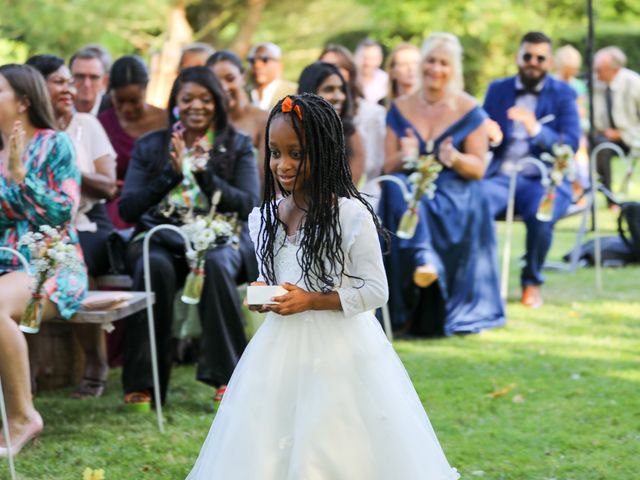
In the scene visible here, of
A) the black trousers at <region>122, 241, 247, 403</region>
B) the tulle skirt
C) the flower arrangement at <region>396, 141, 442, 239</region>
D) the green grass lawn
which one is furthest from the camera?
the flower arrangement at <region>396, 141, 442, 239</region>

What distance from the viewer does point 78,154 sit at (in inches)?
290

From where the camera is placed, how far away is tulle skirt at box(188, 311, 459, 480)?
420cm

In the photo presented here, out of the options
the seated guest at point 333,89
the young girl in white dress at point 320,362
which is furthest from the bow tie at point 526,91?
the young girl in white dress at point 320,362

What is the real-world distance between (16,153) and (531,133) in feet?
16.8

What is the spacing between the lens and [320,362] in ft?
14.2

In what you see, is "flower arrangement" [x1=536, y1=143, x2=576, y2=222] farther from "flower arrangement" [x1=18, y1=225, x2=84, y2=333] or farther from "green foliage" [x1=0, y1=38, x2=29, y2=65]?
"green foliage" [x1=0, y1=38, x2=29, y2=65]

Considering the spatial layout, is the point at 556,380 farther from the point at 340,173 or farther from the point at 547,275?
the point at 547,275

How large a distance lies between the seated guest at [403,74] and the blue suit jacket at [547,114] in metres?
1.09

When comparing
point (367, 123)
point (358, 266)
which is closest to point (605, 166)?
point (367, 123)

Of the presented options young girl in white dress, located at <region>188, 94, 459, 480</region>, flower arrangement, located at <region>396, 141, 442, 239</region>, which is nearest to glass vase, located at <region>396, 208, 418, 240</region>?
flower arrangement, located at <region>396, 141, 442, 239</region>

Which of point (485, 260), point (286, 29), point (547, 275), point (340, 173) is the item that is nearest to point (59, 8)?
point (286, 29)

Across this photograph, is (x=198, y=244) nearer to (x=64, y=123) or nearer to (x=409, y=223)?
(x=64, y=123)

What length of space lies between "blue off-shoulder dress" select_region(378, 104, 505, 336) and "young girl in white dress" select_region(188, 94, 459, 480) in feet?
14.2

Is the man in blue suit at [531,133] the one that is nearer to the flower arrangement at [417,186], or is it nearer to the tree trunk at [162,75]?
the flower arrangement at [417,186]
